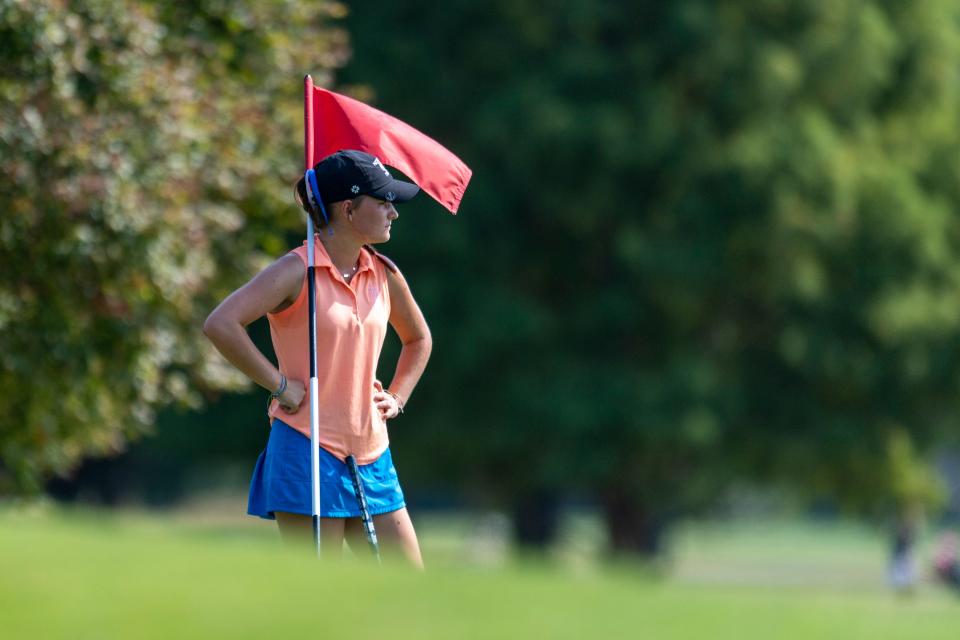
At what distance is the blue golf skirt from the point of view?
6188mm

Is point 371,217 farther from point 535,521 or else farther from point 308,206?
point 535,521

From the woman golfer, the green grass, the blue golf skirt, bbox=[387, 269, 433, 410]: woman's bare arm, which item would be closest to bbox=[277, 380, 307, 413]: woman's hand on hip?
the woman golfer

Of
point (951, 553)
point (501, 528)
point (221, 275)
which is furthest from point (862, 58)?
point (501, 528)

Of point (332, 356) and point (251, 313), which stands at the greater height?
point (251, 313)

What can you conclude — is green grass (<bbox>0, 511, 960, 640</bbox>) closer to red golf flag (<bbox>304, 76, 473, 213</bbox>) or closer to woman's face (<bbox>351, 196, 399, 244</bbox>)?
woman's face (<bbox>351, 196, 399, 244</bbox>)

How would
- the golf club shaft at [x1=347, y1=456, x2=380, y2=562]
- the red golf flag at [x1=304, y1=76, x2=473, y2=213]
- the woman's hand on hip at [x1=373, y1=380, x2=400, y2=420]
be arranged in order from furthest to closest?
the red golf flag at [x1=304, y1=76, x2=473, y2=213] < the woman's hand on hip at [x1=373, y1=380, x2=400, y2=420] < the golf club shaft at [x1=347, y1=456, x2=380, y2=562]

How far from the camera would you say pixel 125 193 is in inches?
452

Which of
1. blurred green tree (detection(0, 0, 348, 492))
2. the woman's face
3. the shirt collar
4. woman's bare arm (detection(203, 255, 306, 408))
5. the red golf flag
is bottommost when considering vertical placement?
woman's bare arm (detection(203, 255, 306, 408))

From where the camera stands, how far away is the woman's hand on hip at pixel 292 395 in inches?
242

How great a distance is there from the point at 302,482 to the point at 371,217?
3.20 feet

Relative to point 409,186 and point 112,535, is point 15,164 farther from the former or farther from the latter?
point 112,535

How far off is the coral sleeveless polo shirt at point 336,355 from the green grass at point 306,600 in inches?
80.4

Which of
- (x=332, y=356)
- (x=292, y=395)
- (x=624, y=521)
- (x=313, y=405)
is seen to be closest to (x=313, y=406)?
(x=313, y=405)

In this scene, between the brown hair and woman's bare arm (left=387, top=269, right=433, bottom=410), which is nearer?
the brown hair
